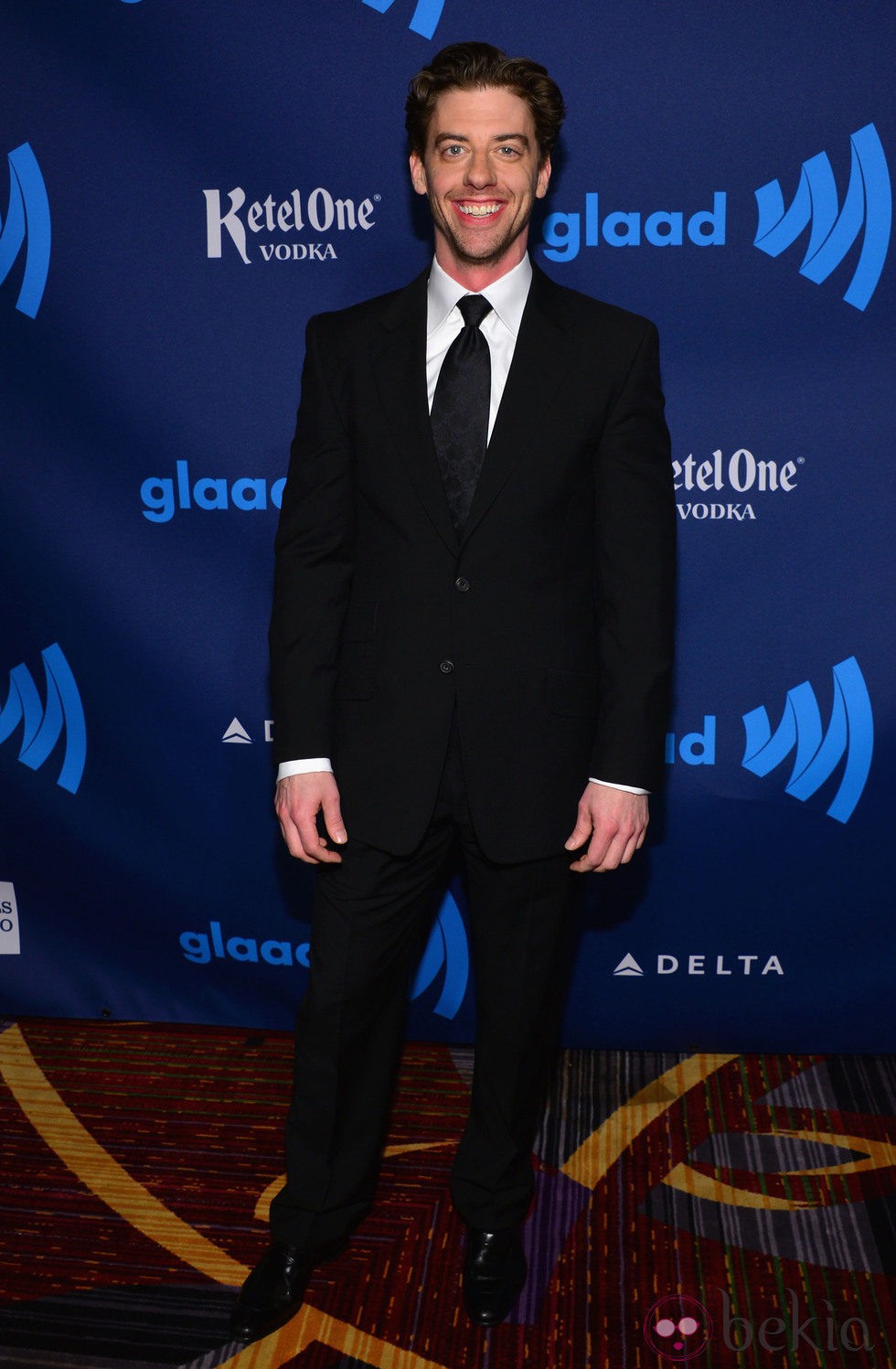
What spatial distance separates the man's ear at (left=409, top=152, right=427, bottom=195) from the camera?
2.11 metres

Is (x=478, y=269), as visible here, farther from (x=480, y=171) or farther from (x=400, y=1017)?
(x=400, y=1017)

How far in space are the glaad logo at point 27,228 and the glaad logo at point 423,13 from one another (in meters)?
0.80

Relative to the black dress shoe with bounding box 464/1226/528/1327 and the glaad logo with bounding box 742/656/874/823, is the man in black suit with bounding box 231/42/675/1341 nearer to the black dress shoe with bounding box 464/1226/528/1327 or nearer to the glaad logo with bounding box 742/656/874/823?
the black dress shoe with bounding box 464/1226/528/1327

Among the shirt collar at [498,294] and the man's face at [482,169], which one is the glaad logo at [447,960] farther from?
the man's face at [482,169]

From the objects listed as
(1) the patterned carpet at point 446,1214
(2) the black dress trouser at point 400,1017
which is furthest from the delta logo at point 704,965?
(2) the black dress trouser at point 400,1017

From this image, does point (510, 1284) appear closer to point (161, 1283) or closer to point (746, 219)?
point (161, 1283)

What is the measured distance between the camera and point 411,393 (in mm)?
2055

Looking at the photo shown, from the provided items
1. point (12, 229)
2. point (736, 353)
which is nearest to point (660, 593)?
point (736, 353)

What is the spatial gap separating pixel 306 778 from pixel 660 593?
0.65 meters

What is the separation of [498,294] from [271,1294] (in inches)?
68.2

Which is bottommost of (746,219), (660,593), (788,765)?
(788,765)

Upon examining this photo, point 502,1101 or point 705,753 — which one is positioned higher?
point 705,753

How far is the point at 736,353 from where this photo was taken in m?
2.66

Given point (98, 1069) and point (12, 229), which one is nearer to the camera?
point (12, 229)
